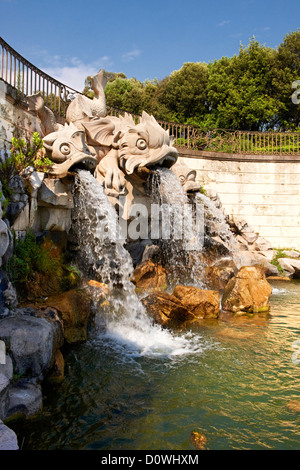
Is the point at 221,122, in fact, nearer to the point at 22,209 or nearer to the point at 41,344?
the point at 22,209

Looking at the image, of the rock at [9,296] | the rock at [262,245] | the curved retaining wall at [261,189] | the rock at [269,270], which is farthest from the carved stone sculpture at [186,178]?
the rock at [9,296]

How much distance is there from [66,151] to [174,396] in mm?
4553

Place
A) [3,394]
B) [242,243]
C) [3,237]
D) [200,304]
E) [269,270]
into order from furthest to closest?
[242,243], [269,270], [200,304], [3,237], [3,394]

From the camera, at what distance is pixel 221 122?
68.2ft

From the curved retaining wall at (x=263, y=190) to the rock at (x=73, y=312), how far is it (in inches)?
435

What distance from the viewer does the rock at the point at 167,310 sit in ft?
20.4

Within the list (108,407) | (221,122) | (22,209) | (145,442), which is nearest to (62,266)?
(22,209)

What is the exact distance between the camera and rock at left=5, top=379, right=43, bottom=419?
321cm

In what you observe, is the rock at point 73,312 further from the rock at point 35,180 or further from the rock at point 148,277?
the rock at point 148,277

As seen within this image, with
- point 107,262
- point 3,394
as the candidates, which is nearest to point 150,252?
point 107,262

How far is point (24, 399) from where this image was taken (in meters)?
3.31

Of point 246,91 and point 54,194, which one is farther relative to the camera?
point 246,91

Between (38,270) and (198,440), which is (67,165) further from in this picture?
(198,440)

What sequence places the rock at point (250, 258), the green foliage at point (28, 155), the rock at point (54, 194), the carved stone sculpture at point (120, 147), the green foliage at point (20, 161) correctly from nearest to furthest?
the green foliage at point (20, 161) → the green foliage at point (28, 155) → the rock at point (54, 194) → the carved stone sculpture at point (120, 147) → the rock at point (250, 258)
